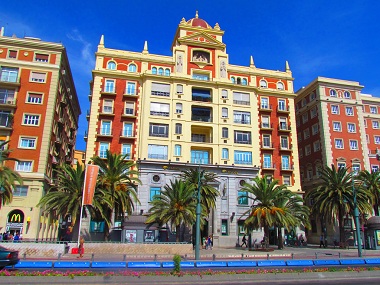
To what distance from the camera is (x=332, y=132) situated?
54000mm

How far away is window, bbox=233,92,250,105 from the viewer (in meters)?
50.1

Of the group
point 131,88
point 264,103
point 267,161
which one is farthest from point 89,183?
point 264,103

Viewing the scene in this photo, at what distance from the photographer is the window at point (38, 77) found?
42.5 meters

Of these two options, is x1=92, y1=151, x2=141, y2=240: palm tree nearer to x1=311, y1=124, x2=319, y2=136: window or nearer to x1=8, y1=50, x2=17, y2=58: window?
x1=8, y1=50, x2=17, y2=58: window

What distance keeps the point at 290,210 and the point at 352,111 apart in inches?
1083

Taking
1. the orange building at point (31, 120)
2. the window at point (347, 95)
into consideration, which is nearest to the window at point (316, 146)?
the window at point (347, 95)

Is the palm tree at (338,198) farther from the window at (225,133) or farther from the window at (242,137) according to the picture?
the window at (225,133)

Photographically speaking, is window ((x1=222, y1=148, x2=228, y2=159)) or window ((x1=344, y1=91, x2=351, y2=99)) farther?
window ((x1=344, y1=91, x2=351, y2=99))

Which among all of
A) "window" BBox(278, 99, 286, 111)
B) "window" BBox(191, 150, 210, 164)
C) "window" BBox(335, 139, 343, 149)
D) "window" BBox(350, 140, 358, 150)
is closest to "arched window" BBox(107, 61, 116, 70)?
"window" BBox(191, 150, 210, 164)

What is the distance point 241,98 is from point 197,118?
7.64 m

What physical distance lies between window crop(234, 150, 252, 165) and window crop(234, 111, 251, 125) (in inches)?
183

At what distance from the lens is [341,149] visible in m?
53.5

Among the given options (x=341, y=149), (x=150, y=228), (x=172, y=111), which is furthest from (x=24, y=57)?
(x=341, y=149)

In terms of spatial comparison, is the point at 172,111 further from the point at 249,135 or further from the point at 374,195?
the point at 374,195
